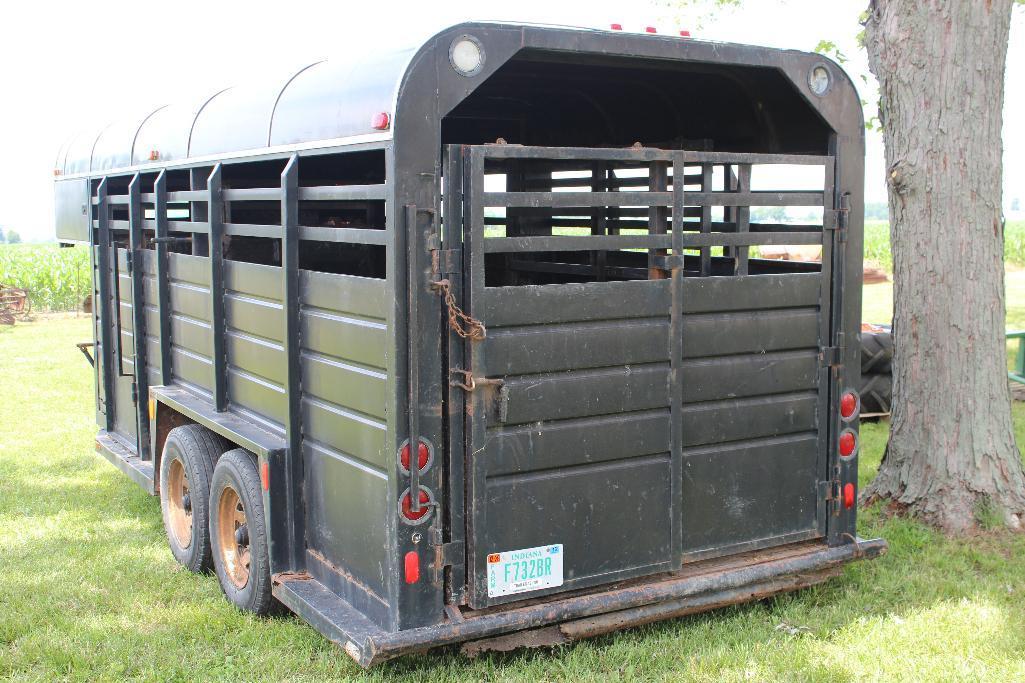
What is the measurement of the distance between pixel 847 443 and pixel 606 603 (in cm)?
147

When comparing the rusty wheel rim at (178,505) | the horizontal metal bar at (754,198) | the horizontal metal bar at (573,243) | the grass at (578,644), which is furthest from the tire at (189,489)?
the horizontal metal bar at (754,198)

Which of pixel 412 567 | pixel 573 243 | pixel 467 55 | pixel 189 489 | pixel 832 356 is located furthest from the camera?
pixel 189 489

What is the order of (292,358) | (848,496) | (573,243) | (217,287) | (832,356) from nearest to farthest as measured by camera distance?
1. (573,243)
2. (292,358)
3. (832,356)
4. (848,496)
5. (217,287)

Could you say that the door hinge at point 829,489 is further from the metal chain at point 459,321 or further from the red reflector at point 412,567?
the red reflector at point 412,567

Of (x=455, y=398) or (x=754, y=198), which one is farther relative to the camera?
(x=754, y=198)

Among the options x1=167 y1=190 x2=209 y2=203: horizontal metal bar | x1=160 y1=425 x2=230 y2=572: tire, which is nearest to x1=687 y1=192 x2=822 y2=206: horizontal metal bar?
x1=167 y1=190 x2=209 y2=203: horizontal metal bar

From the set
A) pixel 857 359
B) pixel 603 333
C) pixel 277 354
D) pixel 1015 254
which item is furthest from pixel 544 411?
pixel 1015 254

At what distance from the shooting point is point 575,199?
4.31 m

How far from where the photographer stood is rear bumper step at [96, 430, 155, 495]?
6785 millimetres

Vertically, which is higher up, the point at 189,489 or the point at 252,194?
the point at 252,194

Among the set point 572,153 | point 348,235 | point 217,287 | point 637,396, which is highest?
point 572,153

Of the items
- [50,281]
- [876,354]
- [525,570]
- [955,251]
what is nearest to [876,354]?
[876,354]

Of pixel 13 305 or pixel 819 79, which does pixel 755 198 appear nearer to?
pixel 819 79

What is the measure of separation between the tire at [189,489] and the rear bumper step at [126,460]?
36 centimetres
